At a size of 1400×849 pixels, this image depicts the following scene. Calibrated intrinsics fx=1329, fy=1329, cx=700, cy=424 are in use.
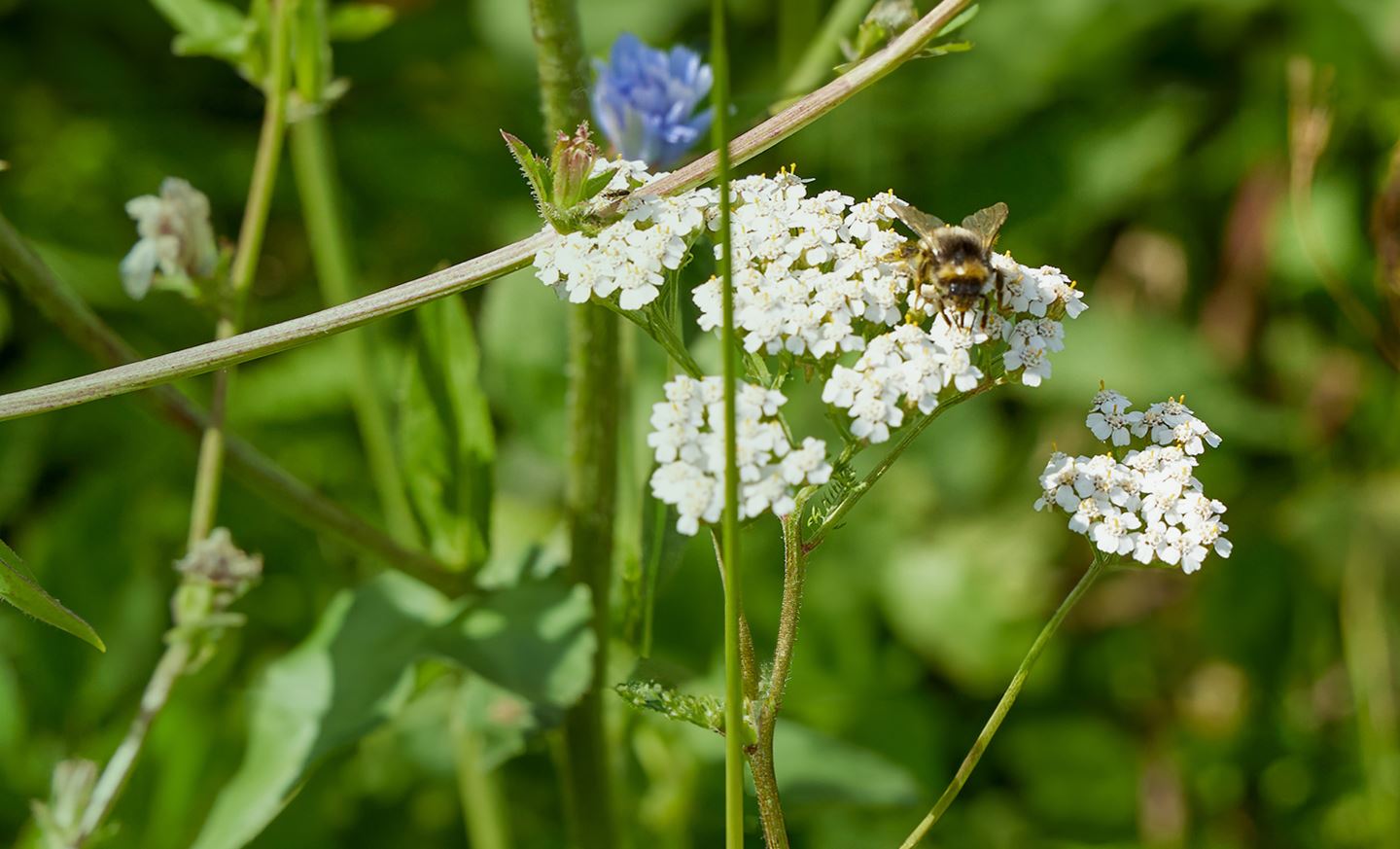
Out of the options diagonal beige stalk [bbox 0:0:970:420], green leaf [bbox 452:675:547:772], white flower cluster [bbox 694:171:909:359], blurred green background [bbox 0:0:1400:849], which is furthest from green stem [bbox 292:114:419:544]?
white flower cluster [bbox 694:171:909:359]

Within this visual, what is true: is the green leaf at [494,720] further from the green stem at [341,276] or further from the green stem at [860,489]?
the green stem at [860,489]

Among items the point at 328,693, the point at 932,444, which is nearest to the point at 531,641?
the point at 328,693

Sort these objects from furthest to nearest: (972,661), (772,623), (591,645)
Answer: (972,661) < (772,623) < (591,645)

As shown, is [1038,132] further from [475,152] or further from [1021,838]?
[1021,838]

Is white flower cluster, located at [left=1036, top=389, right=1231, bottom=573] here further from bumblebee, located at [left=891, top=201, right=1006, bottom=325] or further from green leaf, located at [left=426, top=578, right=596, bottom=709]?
green leaf, located at [left=426, top=578, right=596, bottom=709]

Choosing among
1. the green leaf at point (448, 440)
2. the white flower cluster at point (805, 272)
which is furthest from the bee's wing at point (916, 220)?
the green leaf at point (448, 440)

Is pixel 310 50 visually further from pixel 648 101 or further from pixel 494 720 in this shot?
pixel 494 720

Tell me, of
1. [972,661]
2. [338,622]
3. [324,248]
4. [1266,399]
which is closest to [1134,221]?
[1266,399]
